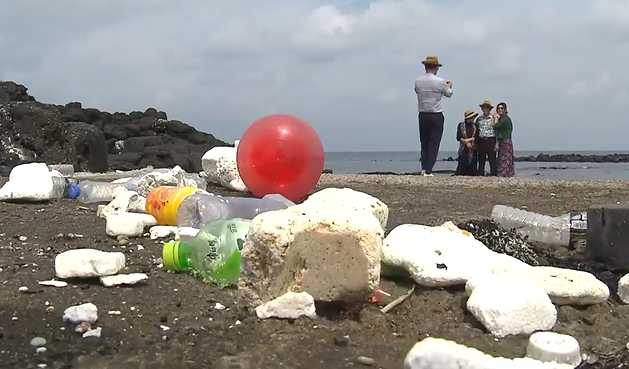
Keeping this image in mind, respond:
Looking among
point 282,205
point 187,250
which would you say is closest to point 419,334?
point 187,250

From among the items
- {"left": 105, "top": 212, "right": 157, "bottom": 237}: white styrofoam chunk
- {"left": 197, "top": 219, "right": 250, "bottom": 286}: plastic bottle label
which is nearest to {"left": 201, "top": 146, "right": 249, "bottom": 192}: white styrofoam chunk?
{"left": 105, "top": 212, "right": 157, "bottom": 237}: white styrofoam chunk

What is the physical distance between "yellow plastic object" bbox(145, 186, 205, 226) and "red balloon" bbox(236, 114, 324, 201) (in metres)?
1.25

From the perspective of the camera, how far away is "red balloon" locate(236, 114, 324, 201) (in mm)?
6488

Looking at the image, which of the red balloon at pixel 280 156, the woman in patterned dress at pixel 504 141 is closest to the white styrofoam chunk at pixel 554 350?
the red balloon at pixel 280 156

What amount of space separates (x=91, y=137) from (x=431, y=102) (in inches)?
313

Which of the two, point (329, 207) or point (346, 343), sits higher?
point (329, 207)

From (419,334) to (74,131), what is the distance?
13347mm

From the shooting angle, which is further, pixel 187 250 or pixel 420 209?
pixel 420 209

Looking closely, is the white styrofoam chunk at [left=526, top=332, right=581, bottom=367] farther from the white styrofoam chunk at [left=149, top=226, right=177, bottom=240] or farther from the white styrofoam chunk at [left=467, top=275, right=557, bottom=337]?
the white styrofoam chunk at [left=149, top=226, right=177, bottom=240]

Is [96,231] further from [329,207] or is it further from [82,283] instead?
[329,207]

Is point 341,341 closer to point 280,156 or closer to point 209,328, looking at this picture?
point 209,328

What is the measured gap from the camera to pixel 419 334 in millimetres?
2877

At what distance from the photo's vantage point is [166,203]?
17.1 ft

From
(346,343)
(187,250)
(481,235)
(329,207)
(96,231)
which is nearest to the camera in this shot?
(346,343)
